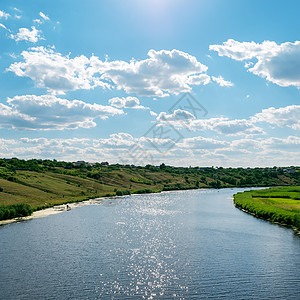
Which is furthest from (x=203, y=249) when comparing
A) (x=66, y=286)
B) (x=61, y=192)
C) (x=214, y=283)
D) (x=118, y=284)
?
(x=61, y=192)

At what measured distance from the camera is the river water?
3216cm

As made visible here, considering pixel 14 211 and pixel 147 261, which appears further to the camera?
pixel 14 211

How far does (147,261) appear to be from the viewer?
42250 mm

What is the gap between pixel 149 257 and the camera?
145 feet

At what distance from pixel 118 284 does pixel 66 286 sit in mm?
5997

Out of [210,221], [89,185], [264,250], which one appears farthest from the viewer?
[89,185]

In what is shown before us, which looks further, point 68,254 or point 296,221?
point 296,221

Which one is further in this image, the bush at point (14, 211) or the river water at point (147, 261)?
the bush at point (14, 211)

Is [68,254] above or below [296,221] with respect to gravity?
below

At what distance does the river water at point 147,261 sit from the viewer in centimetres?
3216

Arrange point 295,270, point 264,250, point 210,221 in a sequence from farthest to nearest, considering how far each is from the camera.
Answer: point 210,221, point 264,250, point 295,270

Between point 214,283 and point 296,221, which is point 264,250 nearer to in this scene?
point 214,283

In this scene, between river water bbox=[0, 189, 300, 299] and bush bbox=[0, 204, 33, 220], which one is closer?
river water bbox=[0, 189, 300, 299]

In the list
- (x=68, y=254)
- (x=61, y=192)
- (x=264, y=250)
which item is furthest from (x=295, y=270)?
(x=61, y=192)
